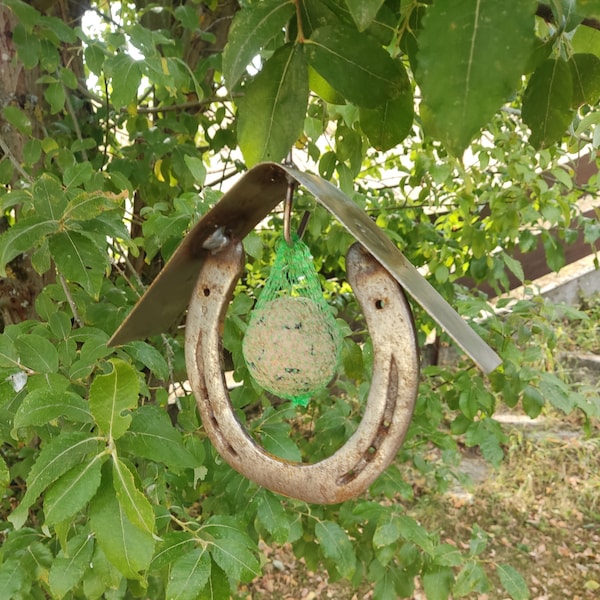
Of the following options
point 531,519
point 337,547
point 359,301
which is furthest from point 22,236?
point 531,519

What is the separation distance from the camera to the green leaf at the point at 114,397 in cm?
49

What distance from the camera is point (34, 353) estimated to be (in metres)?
0.74

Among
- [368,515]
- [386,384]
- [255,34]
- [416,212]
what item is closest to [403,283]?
[386,384]

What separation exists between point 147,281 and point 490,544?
1.86m

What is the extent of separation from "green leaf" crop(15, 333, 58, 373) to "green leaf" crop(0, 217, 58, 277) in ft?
0.31

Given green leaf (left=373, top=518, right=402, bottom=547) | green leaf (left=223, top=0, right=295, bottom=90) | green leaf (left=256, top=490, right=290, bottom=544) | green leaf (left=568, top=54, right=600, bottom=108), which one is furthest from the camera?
green leaf (left=373, top=518, right=402, bottom=547)

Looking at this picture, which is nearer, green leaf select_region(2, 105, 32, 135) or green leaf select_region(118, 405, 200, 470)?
green leaf select_region(118, 405, 200, 470)

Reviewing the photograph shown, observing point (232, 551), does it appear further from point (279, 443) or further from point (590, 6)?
point (590, 6)

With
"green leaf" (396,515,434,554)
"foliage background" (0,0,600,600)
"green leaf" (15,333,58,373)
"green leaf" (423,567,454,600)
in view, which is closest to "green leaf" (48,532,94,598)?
"foliage background" (0,0,600,600)

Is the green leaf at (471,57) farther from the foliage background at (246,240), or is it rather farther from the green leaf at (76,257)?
the green leaf at (76,257)

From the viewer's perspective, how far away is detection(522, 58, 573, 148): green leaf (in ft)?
1.60

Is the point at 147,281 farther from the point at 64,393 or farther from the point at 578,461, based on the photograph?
the point at 578,461

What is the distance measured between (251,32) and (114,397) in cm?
31

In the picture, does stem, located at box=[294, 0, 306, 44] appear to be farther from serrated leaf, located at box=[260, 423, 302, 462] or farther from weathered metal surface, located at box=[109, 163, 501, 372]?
serrated leaf, located at box=[260, 423, 302, 462]
